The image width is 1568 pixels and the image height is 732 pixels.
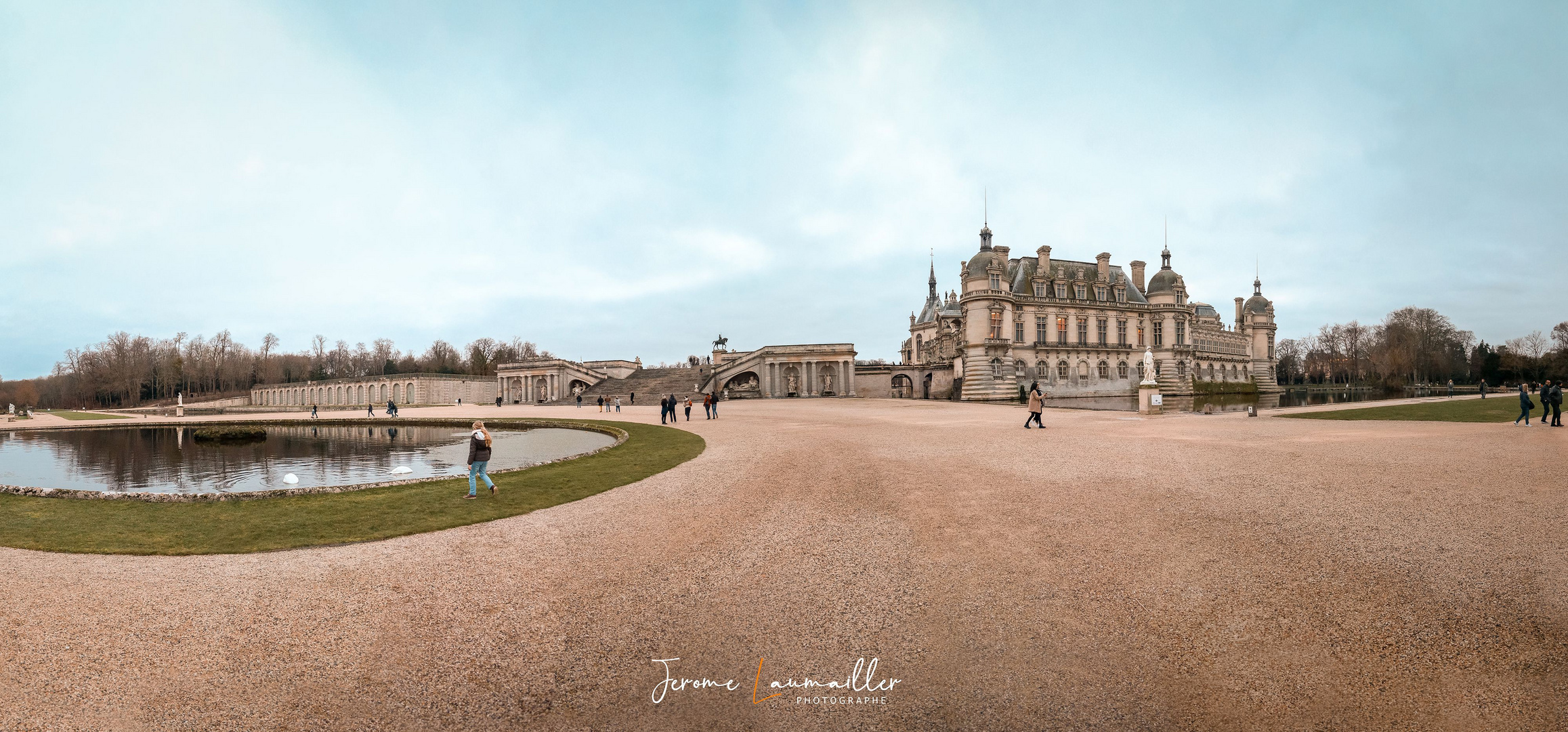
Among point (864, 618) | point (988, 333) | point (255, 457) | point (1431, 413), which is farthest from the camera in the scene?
point (988, 333)

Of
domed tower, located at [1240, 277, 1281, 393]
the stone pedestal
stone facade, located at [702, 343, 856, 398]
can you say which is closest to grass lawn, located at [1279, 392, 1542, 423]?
the stone pedestal

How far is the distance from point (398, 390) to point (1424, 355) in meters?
138

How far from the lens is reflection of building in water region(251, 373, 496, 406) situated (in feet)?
262

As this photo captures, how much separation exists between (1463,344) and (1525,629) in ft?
443

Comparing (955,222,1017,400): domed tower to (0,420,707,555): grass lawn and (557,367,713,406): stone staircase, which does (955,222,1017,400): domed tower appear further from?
(0,420,707,555): grass lawn

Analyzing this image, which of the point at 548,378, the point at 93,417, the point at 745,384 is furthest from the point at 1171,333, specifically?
the point at 93,417

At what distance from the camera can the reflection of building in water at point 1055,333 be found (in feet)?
179

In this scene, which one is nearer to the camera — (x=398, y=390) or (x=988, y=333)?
(x=988, y=333)

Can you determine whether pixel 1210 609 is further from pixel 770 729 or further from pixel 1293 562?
pixel 770 729

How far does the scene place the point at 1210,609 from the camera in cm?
613

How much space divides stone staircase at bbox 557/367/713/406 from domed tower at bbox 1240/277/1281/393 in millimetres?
71864

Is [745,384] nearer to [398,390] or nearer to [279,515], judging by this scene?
[398,390]

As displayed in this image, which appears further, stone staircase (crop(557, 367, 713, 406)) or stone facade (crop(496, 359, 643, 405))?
stone facade (crop(496, 359, 643, 405))

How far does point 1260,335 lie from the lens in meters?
82.2
